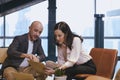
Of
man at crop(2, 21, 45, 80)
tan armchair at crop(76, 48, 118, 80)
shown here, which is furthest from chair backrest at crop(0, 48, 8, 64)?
tan armchair at crop(76, 48, 118, 80)

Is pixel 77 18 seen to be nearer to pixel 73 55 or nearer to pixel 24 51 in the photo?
pixel 24 51

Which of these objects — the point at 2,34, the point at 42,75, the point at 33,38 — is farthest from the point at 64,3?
the point at 42,75

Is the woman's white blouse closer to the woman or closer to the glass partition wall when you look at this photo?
the woman

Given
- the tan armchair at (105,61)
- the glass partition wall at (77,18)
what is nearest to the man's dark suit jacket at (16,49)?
the tan armchair at (105,61)

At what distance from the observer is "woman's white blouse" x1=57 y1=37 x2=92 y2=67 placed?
129 inches

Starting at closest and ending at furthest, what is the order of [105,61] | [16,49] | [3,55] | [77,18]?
[105,61] < [16,49] < [3,55] < [77,18]

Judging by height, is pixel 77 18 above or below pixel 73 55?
above

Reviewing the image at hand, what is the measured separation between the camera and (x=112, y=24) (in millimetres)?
7379

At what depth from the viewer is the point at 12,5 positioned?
7422mm

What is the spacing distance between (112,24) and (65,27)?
430 centimetres

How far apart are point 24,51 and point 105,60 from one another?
3.47 ft

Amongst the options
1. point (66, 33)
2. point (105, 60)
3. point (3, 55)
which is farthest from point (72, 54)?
point (3, 55)

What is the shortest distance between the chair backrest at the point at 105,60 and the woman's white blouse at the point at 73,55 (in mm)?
121

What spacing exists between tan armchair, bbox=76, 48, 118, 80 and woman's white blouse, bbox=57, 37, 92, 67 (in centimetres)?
12
